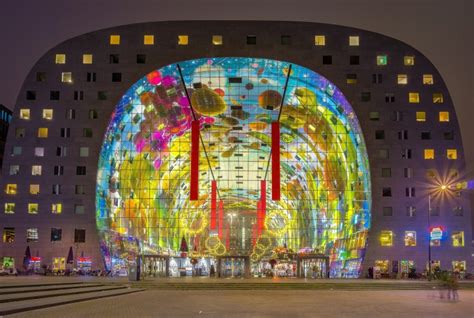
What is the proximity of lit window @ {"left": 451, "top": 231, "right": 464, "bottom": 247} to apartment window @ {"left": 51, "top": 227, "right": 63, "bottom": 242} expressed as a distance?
4219cm

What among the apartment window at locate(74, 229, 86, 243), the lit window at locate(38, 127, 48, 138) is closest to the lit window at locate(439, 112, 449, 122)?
the apartment window at locate(74, 229, 86, 243)

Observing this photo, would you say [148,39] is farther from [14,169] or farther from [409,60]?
[409,60]

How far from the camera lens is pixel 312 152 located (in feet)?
257

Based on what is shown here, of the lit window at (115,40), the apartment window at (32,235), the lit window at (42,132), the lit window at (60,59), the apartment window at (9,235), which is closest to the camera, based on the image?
the apartment window at (32,235)

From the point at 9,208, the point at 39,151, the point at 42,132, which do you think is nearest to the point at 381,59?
the point at 42,132

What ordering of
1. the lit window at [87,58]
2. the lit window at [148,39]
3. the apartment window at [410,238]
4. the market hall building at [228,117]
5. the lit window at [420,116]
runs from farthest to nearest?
the lit window at [87,58] < the lit window at [420,116] < the lit window at [148,39] < the market hall building at [228,117] < the apartment window at [410,238]

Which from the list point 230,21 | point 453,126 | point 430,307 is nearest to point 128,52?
point 230,21

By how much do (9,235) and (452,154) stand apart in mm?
48765

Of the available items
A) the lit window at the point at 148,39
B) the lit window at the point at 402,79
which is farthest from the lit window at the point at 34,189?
the lit window at the point at 402,79

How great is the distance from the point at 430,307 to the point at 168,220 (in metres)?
48.6

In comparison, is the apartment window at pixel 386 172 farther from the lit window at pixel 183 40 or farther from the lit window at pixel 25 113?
the lit window at pixel 25 113

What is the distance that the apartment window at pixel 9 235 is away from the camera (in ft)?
240

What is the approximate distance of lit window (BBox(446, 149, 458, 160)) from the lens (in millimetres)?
74400

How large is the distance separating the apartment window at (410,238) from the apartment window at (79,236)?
3428 cm
